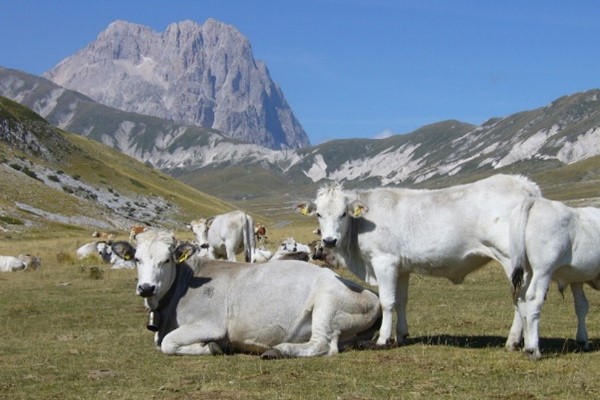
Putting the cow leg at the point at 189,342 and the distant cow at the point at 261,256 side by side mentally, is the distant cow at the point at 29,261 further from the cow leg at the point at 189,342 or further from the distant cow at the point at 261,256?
the cow leg at the point at 189,342

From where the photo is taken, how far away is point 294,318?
13.4 meters

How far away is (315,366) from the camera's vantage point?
12.2m

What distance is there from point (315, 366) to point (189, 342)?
8.02ft

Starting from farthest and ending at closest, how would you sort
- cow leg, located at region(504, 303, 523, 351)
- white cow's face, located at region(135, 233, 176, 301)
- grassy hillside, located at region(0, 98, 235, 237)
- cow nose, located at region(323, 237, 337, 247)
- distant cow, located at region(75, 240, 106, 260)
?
grassy hillside, located at region(0, 98, 235, 237) → distant cow, located at region(75, 240, 106, 260) → cow nose, located at region(323, 237, 337, 247) → cow leg, located at region(504, 303, 523, 351) → white cow's face, located at region(135, 233, 176, 301)

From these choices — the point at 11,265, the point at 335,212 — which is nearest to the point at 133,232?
the point at 335,212

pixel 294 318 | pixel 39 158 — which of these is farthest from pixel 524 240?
pixel 39 158

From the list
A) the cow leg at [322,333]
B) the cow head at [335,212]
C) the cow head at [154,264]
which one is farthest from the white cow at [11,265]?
the cow leg at [322,333]

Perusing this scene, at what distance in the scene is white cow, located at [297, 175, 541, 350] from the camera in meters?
13.7

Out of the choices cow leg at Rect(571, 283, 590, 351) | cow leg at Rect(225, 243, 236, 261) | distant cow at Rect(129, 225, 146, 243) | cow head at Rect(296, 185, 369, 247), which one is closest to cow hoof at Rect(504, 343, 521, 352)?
cow leg at Rect(571, 283, 590, 351)

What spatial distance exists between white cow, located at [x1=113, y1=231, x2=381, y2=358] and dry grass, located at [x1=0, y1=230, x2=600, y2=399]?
379 millimetres

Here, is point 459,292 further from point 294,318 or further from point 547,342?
point 294,318

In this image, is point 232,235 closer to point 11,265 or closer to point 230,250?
point 230,250

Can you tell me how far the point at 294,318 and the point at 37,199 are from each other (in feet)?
265

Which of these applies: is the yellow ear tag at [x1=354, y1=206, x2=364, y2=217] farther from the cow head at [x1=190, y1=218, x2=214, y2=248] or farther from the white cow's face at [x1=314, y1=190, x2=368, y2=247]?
the cow head at [x1=190, y1=218, x2=214, y2=248]
